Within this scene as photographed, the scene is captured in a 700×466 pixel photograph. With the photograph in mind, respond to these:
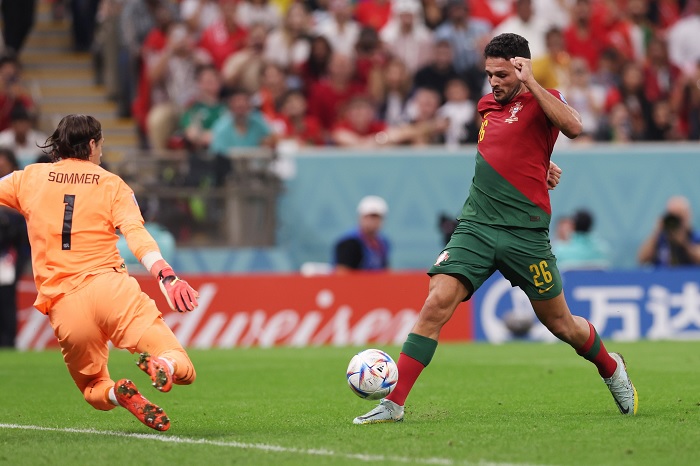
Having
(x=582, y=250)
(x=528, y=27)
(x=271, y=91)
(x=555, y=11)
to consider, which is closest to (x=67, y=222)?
(x=582, y=250)

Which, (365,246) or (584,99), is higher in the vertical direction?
(584,99)

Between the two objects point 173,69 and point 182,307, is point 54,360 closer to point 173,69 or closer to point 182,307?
point 173,69

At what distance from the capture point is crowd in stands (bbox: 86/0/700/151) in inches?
793

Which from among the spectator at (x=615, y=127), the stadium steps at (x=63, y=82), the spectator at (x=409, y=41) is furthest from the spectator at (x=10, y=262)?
the spectator at (x=615, y=127)

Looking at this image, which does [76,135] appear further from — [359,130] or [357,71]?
[357,71]

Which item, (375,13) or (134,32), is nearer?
(134,32)

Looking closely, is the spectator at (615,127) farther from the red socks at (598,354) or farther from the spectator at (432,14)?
the red socks at (598,354)

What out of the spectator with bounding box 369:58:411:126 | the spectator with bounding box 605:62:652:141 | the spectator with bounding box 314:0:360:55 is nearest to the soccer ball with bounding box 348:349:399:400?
the spectator with bounding box 369:58:411:126

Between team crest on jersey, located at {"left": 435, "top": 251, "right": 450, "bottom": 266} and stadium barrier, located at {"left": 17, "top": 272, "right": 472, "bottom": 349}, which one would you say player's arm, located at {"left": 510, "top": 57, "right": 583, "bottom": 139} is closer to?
team crest on jersey, located at {"left": 435, "top": 251, "right": 450, "bottom": 266}

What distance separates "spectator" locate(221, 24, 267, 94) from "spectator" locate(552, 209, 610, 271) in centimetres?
556

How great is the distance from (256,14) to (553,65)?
5.03m

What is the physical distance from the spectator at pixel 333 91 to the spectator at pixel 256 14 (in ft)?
5.25

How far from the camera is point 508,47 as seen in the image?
27.7 feet

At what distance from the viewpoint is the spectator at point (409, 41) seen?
21000 mm
